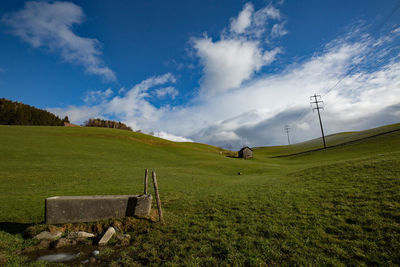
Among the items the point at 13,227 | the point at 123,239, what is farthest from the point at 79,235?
the point at 13,227

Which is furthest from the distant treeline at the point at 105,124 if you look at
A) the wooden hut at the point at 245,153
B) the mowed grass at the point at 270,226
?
the mowed grass at the point at 270,226

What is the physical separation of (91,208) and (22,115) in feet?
497

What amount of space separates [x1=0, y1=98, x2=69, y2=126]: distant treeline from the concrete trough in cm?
14614

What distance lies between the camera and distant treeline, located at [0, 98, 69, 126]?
358 feet

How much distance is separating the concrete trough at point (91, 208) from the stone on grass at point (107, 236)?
1249mm

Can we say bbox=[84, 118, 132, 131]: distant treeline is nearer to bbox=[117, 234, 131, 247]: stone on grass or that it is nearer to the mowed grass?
the mowed grass

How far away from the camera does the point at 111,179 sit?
80.8 ft

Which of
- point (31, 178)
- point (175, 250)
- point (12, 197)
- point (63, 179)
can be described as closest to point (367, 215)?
point (175, 250)

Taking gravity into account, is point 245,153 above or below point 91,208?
above

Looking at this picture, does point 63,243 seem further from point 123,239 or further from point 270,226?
point 270,226

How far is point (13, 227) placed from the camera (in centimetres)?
1021

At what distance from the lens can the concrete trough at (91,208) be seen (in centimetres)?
978

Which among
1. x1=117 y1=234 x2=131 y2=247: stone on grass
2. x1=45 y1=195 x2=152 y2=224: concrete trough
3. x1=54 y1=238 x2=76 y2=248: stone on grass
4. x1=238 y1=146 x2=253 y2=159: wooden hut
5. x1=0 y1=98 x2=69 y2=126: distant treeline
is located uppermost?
x1=0 y1=98 x2=69 y2=126: distant treeline

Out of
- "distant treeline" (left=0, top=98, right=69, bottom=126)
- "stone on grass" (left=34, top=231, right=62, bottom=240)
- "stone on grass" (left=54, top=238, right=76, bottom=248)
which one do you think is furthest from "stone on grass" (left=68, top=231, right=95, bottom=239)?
"distant treeline" (left=0, top=98, right=69, bottom=126)
